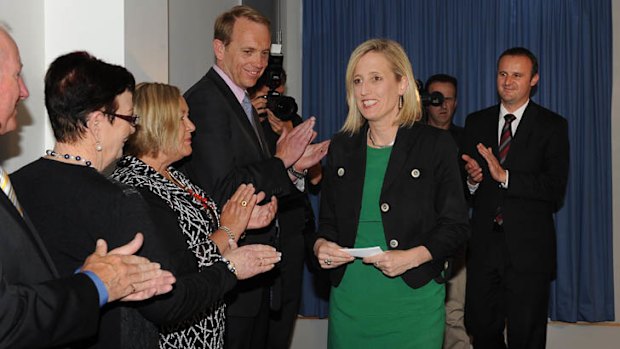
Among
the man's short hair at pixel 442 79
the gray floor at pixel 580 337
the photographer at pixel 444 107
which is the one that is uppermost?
the man's short hair at pixel 442 79

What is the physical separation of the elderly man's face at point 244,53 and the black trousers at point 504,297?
6.63ft

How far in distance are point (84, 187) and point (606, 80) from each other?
481cm

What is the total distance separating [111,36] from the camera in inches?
113

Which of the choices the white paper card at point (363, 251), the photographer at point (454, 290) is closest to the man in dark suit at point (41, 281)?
the white paper card at point (363, 251)

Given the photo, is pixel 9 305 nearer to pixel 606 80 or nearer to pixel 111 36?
pixel 111 36

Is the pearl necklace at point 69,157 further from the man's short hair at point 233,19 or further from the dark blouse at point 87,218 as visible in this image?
the man's short hair at point 233,19

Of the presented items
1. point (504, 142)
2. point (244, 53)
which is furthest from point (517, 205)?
point (244, 53)

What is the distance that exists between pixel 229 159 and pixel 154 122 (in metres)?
0.55

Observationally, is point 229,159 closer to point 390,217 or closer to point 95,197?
point 390,217

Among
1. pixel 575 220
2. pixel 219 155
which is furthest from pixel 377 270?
pixel 575 220

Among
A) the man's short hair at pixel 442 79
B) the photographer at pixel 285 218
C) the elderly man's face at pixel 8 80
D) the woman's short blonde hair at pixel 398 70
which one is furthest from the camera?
the man's short hair at pixel 442 79

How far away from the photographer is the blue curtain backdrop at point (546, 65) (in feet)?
18.7

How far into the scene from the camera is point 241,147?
3002mm

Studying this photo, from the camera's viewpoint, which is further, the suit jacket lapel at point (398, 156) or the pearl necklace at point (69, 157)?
the suit jacket lapel at point (398, 156)
